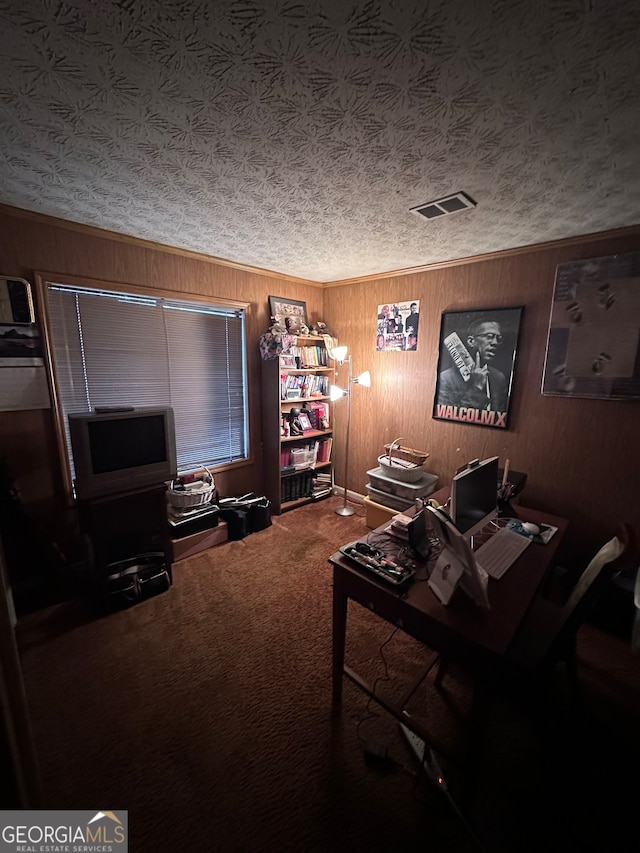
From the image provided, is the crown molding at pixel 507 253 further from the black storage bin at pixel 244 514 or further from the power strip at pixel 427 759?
the power strip at pixel 427 759

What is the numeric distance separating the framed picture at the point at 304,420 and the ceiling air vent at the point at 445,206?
216cm

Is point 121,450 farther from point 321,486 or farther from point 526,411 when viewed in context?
point 526,411

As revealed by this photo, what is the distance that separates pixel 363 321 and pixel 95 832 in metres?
3.73

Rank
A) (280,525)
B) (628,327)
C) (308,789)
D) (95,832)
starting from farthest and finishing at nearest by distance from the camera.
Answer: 1. (280,525)
2. (628,327)
3. (308,789)
4. (95,832)

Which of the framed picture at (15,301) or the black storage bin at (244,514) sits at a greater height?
the framed picture at (15,301)

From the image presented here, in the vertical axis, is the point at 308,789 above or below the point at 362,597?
below

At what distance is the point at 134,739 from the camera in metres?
1.44

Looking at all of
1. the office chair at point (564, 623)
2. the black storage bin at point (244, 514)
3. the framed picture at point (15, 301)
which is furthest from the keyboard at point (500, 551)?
the framed picture at point (15, 301)

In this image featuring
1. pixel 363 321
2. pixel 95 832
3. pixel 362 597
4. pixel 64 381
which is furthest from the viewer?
pixel 363 321

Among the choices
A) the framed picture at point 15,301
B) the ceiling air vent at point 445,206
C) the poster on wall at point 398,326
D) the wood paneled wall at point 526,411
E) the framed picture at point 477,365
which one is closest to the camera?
the ceiling air vent at point 445,206

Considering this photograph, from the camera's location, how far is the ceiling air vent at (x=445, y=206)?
5.78 feet

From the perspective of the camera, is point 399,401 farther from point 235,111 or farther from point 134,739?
point 134,739

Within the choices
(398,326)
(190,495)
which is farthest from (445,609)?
(398,326)

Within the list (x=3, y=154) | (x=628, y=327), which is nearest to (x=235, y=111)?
(x=3, y=154)
